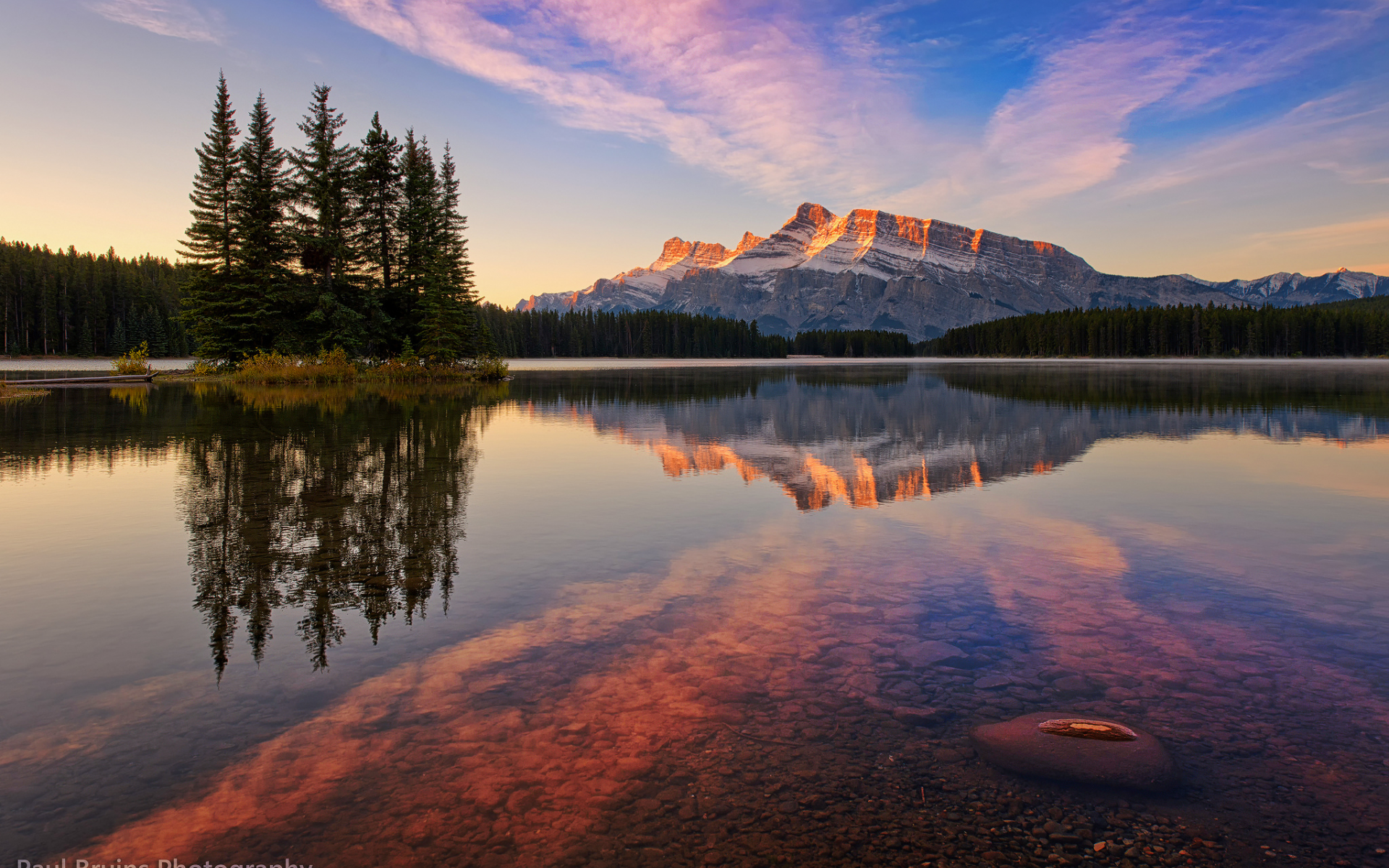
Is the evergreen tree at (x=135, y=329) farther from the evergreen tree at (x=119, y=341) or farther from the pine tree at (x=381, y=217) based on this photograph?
the pine tree at (x=381, y=217)

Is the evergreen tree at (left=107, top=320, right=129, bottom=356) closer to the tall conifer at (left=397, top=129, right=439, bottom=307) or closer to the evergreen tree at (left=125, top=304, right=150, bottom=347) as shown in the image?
the evergreen tree at (left=125, top=304, right=150, bottom=347)

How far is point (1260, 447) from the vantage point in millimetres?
22812

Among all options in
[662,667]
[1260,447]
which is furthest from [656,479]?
[1260,447]

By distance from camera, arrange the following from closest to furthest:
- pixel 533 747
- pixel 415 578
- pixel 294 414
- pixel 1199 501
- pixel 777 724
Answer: pixel 533 747 < pixel 777 724 < pixel 415 578 < pixel 1199 501 < pixel 294 414

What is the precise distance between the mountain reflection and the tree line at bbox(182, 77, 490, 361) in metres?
12.4

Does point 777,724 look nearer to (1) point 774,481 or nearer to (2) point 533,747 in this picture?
(2) point 533,747

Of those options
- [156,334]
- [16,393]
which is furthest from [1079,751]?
[156,334]

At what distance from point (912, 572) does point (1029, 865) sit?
229 inches

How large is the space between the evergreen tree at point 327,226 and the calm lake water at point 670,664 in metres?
41.6

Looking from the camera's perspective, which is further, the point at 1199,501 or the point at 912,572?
the point at 1199,501

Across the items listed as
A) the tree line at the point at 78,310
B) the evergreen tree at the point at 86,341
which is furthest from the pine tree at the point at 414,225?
the evergreen tree at the point at 86,341

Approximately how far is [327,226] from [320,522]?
53385 millimetres

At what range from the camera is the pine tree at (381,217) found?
5884 cm

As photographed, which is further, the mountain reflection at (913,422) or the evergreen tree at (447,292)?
the evergreen tree at (447,292)
